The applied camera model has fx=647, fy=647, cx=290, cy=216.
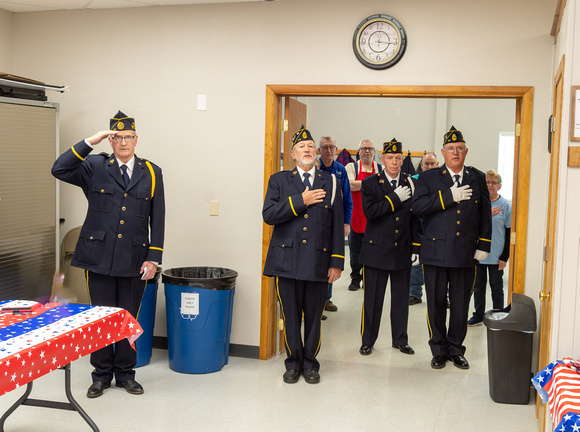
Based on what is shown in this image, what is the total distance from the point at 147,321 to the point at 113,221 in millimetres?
929

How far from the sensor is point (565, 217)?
265cm

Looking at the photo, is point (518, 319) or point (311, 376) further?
point (311, 376)

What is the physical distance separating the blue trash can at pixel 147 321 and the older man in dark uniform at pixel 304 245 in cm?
85

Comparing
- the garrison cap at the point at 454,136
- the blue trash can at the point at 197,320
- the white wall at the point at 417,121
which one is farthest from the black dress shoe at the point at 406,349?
the white wall at the point at 417,121

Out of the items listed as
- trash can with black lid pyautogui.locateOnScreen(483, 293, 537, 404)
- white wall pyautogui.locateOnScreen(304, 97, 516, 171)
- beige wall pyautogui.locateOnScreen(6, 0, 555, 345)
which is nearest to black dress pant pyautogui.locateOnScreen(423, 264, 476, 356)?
beige wall pyautogui.locateOnScreen(6, 0, 555, 345)

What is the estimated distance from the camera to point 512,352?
3.89 metres

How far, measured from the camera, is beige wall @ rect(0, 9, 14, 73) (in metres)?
4.96

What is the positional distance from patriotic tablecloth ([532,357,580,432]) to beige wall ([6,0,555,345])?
189 cm

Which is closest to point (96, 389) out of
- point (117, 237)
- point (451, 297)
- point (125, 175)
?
point (117, 237)

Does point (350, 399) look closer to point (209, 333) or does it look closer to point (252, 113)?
point (209, 333)

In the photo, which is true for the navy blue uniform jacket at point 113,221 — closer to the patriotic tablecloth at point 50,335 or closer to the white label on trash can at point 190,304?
the white label on trash can at point 190,304

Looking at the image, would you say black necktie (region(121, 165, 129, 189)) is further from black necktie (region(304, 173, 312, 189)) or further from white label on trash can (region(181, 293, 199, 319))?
black necktie (region(304, 173, 312, 189))

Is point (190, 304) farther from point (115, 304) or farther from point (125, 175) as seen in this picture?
point (125, 175)

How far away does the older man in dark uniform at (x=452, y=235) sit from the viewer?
4.44 metres
